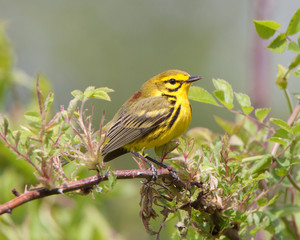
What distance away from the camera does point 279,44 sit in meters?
2.43

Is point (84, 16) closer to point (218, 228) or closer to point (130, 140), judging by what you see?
point (130, 140)

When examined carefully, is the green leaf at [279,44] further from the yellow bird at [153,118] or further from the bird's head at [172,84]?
the bird's head at [172,84]

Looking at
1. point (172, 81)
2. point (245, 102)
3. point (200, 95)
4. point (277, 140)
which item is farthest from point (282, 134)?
point (172, 81)

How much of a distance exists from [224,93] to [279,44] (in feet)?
1.43

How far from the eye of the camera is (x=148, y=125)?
3779mm

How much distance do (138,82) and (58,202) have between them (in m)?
11.0

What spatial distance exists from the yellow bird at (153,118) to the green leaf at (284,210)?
1.09 metres

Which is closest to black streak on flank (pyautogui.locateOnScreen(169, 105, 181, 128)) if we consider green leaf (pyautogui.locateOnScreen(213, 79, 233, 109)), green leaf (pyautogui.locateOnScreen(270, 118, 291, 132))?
green leaf (pyautogui.locateOnScreen(213, 79, 233, 109))

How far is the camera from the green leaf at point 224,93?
2.63m

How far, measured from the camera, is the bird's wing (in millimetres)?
3590

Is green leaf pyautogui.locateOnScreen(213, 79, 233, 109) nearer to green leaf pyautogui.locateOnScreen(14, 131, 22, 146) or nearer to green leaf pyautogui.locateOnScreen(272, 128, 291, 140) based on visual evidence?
green leaf pyautogui.locateOnScreen(272, 128, 291, 140)

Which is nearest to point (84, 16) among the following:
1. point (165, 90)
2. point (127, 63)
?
point (127, 63)

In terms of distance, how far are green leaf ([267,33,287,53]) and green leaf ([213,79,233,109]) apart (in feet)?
1.25

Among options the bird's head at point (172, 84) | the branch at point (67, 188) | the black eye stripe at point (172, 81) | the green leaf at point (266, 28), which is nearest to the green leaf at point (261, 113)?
the green leaf at point (266, 28)
